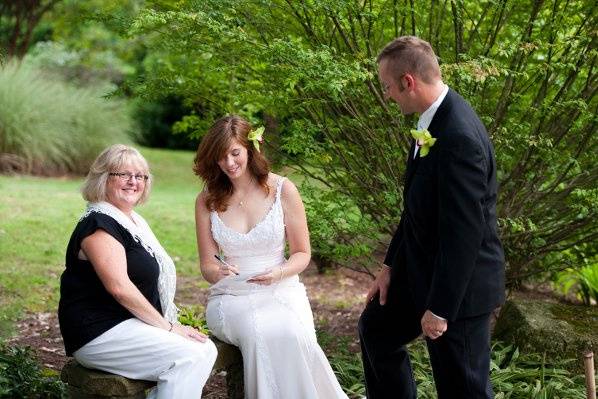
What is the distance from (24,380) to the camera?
166 inches

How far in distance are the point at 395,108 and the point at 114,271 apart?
241cm

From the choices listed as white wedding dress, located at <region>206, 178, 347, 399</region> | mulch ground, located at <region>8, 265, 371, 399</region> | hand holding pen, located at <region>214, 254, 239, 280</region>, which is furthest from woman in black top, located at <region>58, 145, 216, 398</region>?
mulch ground, located at <region>8, 265, 371, 399</region>

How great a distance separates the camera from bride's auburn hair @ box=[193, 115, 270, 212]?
418 cm

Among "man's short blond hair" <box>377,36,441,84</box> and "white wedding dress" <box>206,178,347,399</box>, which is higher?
"man's short blond hair" <box>377,36,441,84</box>

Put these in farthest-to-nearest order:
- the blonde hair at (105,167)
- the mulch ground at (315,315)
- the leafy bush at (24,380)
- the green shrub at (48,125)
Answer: the green shrub at (48,125) < the mulch ground at (315,315) < the leafy bush at (24,380) < the blonde hair at (105,167)

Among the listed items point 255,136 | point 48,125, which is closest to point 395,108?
point 255,136

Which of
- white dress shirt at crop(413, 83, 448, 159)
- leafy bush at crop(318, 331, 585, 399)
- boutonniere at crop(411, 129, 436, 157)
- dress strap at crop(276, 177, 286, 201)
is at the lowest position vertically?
leafy bush at crop(318, 331, 585, 399)

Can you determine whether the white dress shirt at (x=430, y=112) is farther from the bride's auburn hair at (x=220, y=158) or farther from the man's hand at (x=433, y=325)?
the bride's auburn hair at (x=220, y=158)

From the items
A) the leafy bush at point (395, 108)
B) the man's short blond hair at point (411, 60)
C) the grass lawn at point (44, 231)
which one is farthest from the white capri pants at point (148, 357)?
the grass lawn at point (44, 231)

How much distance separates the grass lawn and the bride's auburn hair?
2.16 metres

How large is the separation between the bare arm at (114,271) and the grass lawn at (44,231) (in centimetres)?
239

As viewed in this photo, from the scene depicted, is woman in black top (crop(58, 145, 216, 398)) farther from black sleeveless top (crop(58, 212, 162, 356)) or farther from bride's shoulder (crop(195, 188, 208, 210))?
bride's shoulder (crop(195, 188, 208, 210))

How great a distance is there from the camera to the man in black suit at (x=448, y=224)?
307cm

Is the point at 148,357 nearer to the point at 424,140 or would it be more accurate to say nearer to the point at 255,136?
the point at 255,136
